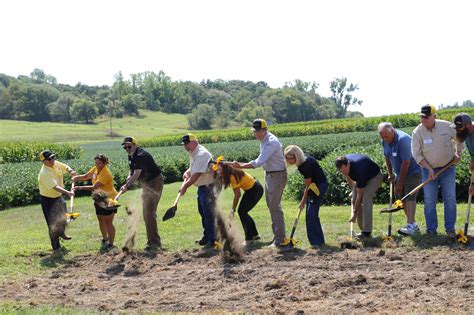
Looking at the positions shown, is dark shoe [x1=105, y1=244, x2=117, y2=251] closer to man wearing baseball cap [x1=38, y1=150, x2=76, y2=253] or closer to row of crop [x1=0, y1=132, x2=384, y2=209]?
man wearing baseball cap [x1=38, y1=150, x2=76, y2=253]

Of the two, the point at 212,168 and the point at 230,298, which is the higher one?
the point at 212,168

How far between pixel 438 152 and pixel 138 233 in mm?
7102

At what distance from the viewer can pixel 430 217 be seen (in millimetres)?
10891

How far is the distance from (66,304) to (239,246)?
3195mm

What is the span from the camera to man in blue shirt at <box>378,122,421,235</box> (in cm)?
1108

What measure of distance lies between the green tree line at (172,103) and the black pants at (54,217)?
101286mm

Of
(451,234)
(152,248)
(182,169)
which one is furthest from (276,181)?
(182,169)

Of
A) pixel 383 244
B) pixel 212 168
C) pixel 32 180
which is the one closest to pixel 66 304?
pixel 212 168

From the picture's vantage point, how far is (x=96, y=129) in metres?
105

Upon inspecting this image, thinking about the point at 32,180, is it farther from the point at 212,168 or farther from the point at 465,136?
the point at 465,136

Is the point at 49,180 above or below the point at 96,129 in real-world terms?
above

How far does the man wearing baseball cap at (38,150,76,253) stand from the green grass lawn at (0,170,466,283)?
0.44 metres

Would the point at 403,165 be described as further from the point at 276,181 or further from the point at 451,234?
the point at 276,181

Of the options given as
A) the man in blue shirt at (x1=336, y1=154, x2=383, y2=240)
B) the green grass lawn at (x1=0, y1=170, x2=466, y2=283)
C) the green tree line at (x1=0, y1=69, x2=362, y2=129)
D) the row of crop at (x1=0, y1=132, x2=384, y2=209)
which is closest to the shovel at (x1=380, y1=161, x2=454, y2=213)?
the man in blue shirt at (x1=336, y1=154, x2=383, y2=240)
